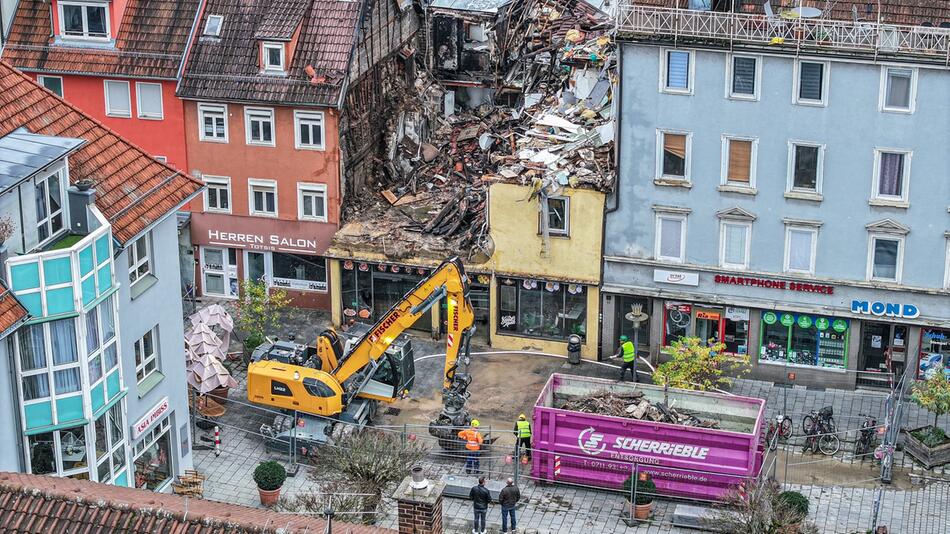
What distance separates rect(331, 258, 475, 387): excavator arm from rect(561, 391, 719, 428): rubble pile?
4705mm

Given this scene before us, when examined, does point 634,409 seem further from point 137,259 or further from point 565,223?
point 137,259

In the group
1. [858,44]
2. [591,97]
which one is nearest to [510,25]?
[591,97]

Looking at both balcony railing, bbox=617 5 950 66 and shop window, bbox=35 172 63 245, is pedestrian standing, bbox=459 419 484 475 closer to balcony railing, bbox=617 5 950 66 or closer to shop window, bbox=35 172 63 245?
balcony railing, bbox=617 5 950 66

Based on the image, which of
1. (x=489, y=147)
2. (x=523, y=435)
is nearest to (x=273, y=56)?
(x=489, y=147)

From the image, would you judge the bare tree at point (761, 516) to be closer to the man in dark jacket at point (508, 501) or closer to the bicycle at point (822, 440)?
the man in dark jacket at point (508, 501)

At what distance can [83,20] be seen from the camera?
6944 cm

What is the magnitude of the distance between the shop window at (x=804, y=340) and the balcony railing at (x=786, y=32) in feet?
36.1

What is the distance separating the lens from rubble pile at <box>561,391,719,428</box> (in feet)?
182

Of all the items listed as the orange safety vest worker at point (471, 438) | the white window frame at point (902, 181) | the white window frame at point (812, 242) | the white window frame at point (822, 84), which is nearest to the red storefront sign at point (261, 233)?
the orange safety vest worker at point (471, 438)

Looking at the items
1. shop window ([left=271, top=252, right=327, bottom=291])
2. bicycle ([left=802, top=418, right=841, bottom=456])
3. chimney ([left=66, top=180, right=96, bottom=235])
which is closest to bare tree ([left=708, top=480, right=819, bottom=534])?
bicycle ([left=802, top=418, right=841, bottom=456])

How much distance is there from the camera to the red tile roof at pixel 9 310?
142ft

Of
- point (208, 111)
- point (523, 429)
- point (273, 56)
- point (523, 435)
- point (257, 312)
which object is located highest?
point (273, 56)

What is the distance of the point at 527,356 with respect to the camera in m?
66.8

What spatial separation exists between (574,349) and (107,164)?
22946 millimetres
